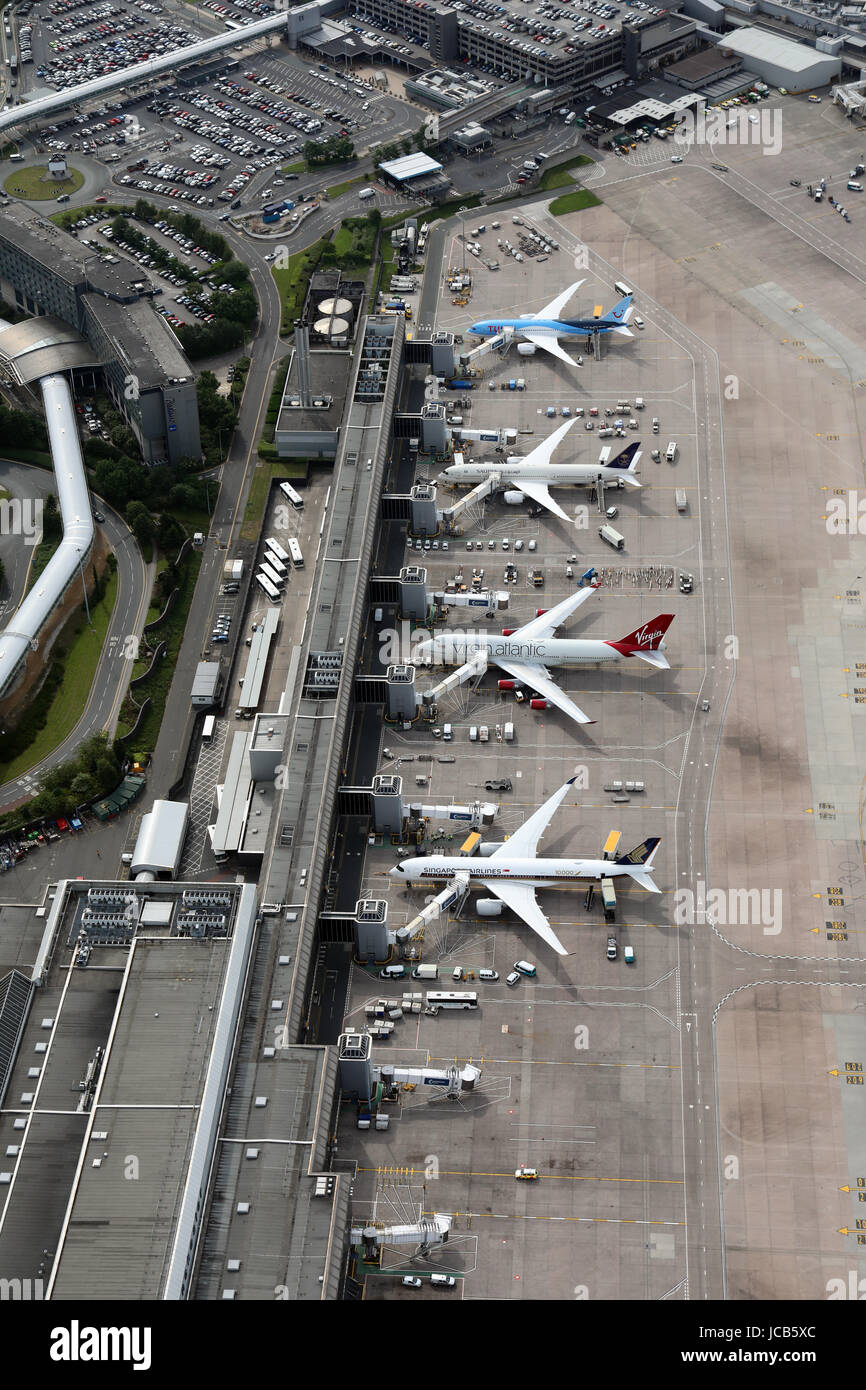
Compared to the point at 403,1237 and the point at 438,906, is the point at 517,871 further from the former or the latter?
the point at 403,1237

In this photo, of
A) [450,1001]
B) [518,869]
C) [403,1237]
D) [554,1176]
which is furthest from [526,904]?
[403,1237]

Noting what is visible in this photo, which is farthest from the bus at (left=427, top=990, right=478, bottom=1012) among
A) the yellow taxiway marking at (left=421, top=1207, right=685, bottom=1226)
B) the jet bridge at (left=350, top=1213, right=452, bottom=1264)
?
the jet bridge at (left=350, top=1213, right=452, bottom=1264)

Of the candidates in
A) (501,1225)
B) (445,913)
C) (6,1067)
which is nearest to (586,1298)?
(501,1225)

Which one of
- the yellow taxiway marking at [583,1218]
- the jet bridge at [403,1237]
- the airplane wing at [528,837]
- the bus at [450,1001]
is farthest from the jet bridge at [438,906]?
the jet bridge at [403,1237]

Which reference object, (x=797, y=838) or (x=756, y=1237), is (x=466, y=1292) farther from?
(x=797, y=838)

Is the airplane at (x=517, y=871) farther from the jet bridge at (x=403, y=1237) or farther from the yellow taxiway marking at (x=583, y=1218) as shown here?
the jet bridge at (x=403, y=1237)
